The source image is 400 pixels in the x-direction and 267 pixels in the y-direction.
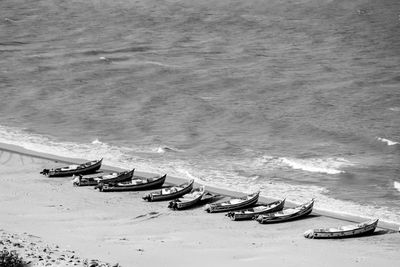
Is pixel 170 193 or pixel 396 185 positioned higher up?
pixel 170 193

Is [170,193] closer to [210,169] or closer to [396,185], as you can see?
[210,169]

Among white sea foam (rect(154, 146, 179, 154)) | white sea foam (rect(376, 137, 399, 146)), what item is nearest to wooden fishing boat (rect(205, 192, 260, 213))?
white sea foam (rect(154, 146, 179, 154))

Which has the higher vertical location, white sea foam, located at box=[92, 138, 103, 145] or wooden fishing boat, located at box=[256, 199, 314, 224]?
wooden fishing boat, located at box=[256, 199, 314, 224]

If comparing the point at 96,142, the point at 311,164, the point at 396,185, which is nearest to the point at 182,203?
the point at 311,164

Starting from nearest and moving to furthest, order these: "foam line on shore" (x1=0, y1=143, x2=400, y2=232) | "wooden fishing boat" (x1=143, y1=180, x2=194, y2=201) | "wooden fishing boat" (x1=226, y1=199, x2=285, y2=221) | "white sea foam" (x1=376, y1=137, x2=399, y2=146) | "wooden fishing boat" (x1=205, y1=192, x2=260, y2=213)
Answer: "wooden fishing boat" (x1=226, y1=199, x2=285, y2=221) < "foam line on shore" (x1=0, y1=143, x2=400, y2=232) < "wooden fishing boat" (x1=205, y1=192, x2=260, y2=213) < "wooden fishing boat" (x1=143, y1=180, x2=194, y2=201) < "white sea foam" (x1=376, y1=137, x2=399, y2=146)

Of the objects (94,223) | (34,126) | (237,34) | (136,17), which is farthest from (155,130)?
→ (136,17)

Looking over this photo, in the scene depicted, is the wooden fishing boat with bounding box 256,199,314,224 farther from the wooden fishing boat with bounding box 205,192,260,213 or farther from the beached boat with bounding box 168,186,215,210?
the beached boat with bounding box 168,186,215,210

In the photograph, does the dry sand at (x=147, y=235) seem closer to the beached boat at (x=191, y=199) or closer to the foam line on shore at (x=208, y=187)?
the beached boat at (x=191, y=199)
